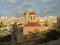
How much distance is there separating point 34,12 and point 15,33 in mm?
30434

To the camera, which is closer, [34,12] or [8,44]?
[8,44]

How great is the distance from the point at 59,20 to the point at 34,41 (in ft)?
77.6

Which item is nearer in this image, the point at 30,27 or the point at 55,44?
the point at 55,44

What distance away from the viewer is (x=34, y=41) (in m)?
13.3

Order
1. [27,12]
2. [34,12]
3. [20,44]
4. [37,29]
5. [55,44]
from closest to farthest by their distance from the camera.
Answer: [55,44], [20,44], [37,29], [34,12], [27,12]

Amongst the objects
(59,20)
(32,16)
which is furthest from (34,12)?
(59,20)

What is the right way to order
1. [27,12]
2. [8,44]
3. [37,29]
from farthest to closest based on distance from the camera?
1. [27,12]
2. [37,29]
3. [8,44]

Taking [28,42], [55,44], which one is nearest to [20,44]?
[28,42]

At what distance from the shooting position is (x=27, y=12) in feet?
170

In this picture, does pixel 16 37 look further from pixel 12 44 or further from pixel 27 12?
pixel 27 12

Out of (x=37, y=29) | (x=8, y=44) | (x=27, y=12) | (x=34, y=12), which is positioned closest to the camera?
(x=8, y=44)

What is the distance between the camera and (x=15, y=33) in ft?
61.1

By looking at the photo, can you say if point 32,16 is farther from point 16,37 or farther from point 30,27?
point 16,37

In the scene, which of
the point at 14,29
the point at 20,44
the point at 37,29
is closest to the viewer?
the point at 20,44
